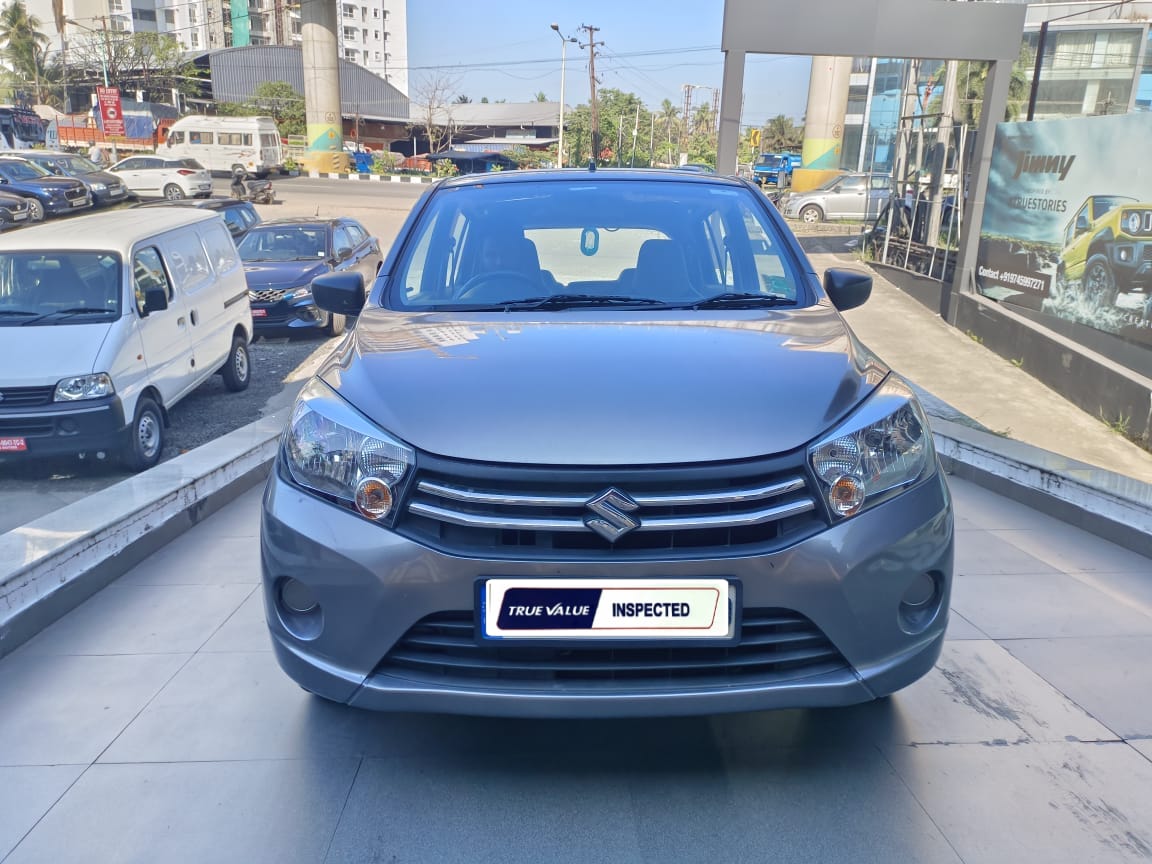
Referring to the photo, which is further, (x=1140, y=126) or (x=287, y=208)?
(x=287, y=208)

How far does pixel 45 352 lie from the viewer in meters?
6.52

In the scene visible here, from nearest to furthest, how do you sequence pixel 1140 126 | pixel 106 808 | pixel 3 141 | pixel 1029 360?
1. pixel 106 808
2. pixel 1140 126
3. pixel 1029 360
4. pixel 3 141

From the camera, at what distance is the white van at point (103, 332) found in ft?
21.1

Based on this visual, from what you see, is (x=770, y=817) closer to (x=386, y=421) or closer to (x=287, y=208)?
(x=386, y=421)

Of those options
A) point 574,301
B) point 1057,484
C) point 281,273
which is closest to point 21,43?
point 281,273

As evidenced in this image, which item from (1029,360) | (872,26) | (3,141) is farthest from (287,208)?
(1029,360)

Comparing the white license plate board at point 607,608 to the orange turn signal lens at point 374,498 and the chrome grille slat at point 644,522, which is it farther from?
the orange turn signal lens at point 374,498

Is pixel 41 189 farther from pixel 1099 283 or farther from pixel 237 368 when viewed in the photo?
pixel 1099 283

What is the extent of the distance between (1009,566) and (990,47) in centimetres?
962

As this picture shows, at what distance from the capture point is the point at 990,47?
11320 millimetres

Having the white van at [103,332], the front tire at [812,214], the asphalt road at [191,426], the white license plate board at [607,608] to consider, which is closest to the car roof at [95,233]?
the white van at [103,332]

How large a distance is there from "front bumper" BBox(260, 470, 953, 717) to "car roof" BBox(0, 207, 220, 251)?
621 cm

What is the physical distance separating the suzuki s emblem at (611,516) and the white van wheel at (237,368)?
809cm

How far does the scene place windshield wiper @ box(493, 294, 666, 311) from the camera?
3064mm
